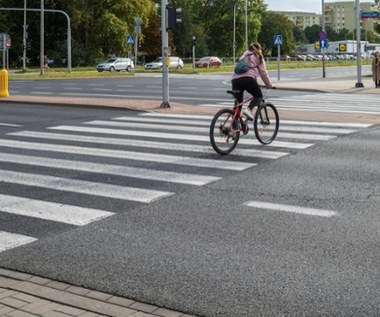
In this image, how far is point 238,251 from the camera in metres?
5.71

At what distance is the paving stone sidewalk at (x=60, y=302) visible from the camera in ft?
14.4

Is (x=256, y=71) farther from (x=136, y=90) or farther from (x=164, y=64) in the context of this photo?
(x=136, y=90)

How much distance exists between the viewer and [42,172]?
952 cm

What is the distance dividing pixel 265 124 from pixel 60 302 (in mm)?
8018

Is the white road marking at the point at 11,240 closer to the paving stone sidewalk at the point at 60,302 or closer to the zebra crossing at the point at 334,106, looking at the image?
the paving stone sidewalk at the point at 60,302

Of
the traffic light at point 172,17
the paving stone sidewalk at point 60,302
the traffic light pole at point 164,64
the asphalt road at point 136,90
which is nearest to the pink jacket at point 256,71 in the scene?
the paving stone sidewalk at point 60,302

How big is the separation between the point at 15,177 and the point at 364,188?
176 inches

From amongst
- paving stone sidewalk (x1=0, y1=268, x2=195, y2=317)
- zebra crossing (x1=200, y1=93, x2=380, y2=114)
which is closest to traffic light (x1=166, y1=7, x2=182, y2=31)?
zebra crossing (x1=200, y1=93, x2=380, y2=114)

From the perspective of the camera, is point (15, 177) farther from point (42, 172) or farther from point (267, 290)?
point (267, 290)

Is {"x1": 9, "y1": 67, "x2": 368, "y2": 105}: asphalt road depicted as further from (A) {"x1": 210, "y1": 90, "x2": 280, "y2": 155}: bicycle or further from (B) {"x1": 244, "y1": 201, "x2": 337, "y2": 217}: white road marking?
(B) {"x1": 244, "y1": 201, "x2": 337, "y2": 217}: white road marking

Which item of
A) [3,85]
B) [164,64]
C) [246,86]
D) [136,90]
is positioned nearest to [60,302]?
[246,86]

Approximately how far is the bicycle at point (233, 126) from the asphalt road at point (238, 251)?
2312 mm

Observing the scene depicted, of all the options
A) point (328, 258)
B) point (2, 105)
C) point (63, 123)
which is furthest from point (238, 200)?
point (2, 105)

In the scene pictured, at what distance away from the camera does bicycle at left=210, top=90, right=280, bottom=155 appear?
11.1m
